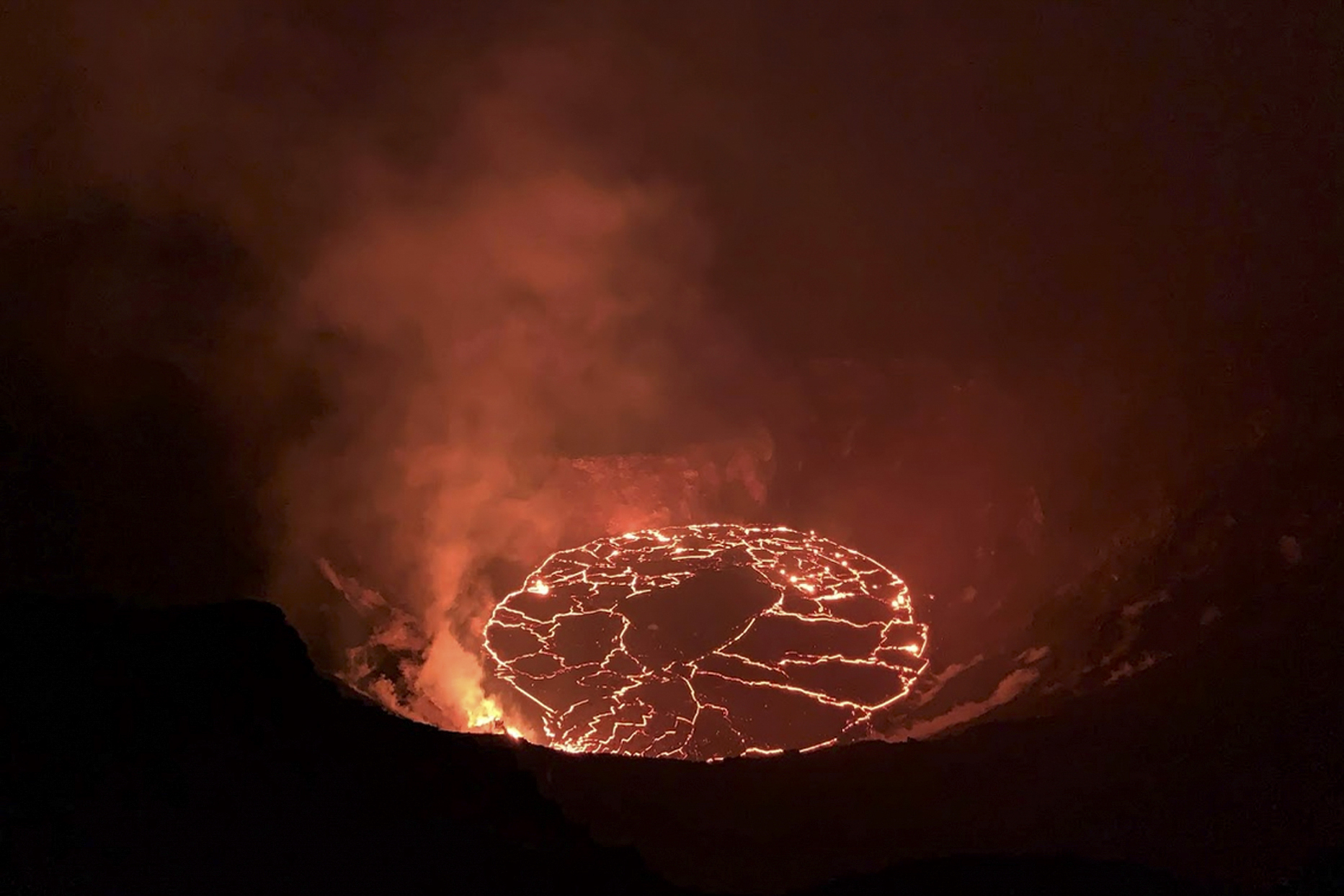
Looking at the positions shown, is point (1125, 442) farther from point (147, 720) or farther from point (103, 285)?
point (103, 285)

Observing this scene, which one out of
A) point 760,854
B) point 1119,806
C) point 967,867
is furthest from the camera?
point 1119,806

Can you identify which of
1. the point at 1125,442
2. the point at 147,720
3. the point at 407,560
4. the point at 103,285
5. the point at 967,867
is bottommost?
the point at 967,867

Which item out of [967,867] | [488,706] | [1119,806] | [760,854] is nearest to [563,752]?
[760,854]

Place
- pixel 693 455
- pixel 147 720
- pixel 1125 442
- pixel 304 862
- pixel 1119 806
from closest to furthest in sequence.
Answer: pixel 304 862, pixel 147 720, pixel 1119 806, pixel 1125 442, pixel 693 455

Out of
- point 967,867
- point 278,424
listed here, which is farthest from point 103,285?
point 967,867

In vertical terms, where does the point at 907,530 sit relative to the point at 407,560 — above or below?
below

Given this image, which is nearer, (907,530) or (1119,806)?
(1119,806)
